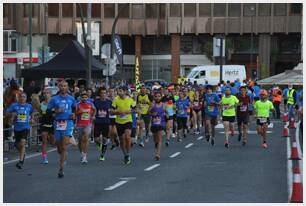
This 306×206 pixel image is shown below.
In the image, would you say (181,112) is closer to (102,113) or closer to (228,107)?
(228,107)

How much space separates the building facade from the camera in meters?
79.4

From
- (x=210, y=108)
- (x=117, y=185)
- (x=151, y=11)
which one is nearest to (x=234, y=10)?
(x=151, y=11)

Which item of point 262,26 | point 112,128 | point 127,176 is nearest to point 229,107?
point 112,128

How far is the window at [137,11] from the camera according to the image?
269 feet

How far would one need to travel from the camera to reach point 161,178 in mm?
15453

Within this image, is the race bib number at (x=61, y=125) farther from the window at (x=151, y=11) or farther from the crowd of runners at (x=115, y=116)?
the window at (x=151, y=11)

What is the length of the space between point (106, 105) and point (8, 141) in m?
2.82

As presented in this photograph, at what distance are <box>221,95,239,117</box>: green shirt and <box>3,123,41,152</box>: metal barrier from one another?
16.8 ft

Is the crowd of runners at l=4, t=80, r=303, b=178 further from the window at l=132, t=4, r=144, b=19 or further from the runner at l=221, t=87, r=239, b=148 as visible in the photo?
the window at l=132, t=4, r=144, b=19

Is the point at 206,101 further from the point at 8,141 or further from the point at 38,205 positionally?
the point at 38,205

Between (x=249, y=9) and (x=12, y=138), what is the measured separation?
60.6 m

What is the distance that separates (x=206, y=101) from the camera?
2598 cm

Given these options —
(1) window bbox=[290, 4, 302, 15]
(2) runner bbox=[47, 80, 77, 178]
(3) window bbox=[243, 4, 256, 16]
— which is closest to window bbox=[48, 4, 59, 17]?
(3) window bbox=[243, 4, 256, 16]

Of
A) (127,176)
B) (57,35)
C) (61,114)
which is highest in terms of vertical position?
(57,35)
